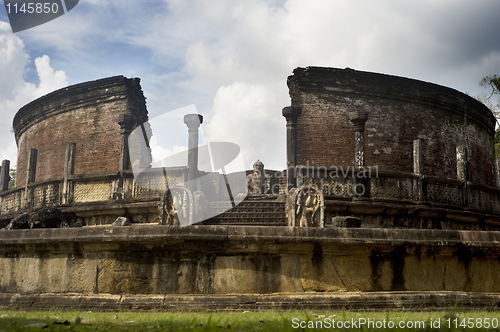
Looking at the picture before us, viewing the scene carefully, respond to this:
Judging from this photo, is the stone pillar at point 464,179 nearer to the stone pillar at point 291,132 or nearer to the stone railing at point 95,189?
the stone pillar at point 291,132

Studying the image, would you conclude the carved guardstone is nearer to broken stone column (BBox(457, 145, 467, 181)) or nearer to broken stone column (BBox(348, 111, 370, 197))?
broken stone column (BBox(348, 111, 370, 197))

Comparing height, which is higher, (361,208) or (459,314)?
(361,208)

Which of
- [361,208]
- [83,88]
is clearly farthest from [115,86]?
[361,208]

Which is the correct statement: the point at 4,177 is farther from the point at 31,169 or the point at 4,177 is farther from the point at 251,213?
the point at 251,213

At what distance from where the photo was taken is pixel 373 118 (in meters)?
14.8

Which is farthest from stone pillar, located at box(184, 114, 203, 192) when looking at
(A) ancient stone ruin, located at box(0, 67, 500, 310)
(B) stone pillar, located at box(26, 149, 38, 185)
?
(B) stone pillar, located at box(26, 149, 38, 185)

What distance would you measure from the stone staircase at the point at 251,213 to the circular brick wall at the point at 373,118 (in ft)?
11.0

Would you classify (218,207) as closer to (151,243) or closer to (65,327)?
(151,243)

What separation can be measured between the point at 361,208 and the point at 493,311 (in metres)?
6.72

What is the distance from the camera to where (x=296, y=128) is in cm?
1413

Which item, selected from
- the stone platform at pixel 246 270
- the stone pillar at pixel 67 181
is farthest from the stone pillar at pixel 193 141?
the stone platform at pixel 246 270

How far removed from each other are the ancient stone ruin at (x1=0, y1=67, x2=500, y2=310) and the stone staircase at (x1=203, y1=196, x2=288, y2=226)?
6 cm

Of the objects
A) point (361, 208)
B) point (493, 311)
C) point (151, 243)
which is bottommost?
point (493, 311)

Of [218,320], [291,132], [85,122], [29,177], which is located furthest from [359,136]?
[29,177]
